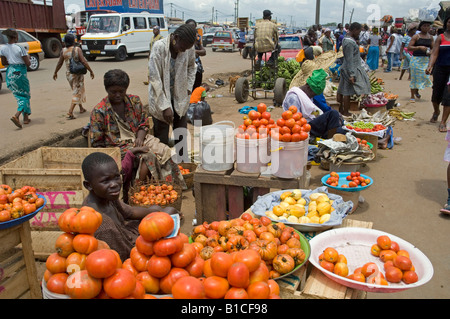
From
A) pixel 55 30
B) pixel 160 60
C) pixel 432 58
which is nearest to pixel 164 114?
pixel 160 60

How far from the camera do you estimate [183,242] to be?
67.9 inches

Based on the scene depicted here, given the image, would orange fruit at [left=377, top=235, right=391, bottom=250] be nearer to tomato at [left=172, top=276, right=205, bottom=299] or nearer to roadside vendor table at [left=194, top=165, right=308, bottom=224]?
roadside vendor table at [left=194, top=165, right=308, bottom=224]

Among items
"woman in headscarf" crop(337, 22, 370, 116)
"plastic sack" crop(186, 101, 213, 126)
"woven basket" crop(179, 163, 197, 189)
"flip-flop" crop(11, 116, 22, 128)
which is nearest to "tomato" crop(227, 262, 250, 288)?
"woven basket" crop(179, 163, 197, 189)

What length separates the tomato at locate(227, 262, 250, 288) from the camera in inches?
58.1

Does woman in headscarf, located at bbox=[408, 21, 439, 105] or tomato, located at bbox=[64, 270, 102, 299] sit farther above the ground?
woman in headscarf, located at bbox=[408, 21, 439, 105]

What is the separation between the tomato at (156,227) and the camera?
1581 mm

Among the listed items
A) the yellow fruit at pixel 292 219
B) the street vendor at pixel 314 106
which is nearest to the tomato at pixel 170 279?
the yellow fruit at pixel 292 219

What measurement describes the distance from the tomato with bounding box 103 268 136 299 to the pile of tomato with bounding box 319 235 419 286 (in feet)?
3.83

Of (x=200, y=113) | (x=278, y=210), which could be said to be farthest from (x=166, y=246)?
(x=200, y=113)

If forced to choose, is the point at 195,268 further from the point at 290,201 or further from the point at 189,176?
the point at 189,176

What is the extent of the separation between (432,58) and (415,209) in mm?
4153

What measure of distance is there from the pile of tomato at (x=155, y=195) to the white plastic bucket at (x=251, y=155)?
97 centimetres

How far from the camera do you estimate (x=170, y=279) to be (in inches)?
63.0

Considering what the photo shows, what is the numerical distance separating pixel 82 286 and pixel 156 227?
1.22ft
